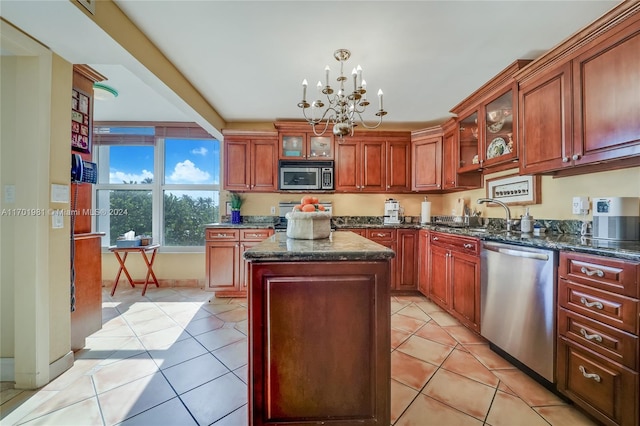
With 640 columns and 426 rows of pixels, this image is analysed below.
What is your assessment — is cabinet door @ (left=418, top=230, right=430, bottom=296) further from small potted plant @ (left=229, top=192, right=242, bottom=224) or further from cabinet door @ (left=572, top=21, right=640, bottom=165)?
small potted plant @ (left=229, top=192, right=242, bottom=224)

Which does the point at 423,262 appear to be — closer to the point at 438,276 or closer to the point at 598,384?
the point at 438,276

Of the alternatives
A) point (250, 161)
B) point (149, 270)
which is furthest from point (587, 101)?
point (149, 270)

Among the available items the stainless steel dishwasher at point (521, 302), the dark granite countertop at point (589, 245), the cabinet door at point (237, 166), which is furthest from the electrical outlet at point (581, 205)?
the cabinet door at point (237, 166)

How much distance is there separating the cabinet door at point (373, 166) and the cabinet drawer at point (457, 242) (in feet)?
3.75

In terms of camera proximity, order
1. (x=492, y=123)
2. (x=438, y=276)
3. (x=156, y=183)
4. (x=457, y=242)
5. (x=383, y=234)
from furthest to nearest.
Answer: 1. (x=156, y=183)
2. (x=383, y=234)
3. (x=438, y=276)
4. (x=492, y=123)
5. (x=457, y=242)

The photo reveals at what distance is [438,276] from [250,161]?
2.94m

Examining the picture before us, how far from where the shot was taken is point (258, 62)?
95.3 inches

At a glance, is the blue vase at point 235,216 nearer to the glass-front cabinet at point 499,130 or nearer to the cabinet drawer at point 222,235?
the cabinet drawer at point 222,235

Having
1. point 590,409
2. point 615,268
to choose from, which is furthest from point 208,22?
point 590,409

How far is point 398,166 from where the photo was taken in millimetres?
→ 3965

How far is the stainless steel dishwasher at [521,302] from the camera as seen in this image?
66.0 inches

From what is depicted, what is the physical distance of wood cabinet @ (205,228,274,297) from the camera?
3.47 meters

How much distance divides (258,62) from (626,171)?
2972 mm

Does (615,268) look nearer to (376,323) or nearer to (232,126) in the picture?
(376,323)
